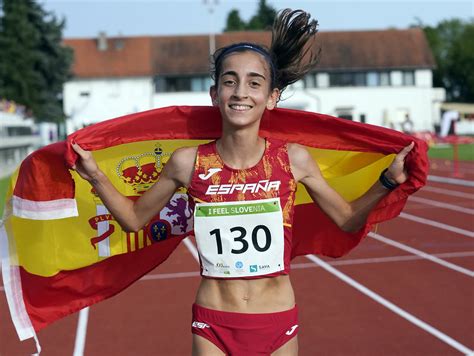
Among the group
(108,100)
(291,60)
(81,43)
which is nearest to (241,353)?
(291,60)

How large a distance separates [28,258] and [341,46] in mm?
47387

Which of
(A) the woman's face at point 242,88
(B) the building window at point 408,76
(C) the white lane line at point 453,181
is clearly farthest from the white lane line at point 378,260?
(B) the building window at point 408,76

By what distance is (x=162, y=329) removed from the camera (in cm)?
577

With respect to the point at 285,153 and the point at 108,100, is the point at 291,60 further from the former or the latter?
the point at 108,100

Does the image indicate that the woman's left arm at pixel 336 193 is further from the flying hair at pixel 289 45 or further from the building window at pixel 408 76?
the building window at pixel 408 76

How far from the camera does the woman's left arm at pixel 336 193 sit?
3033mm

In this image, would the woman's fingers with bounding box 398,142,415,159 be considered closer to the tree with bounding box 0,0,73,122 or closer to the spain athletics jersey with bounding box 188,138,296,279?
the spain athletics jersey with bounding box 188,138,296,279

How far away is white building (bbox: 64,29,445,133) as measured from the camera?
154ft

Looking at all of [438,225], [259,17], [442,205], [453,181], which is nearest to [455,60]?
[259,17]

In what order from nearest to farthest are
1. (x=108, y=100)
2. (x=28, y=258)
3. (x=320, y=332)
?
(x=28, y=258) < (x=320, y=332) < (x=108, y=100)

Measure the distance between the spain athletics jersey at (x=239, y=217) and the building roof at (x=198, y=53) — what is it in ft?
144

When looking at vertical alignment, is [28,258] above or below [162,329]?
above

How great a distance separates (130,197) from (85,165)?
2.28 feet

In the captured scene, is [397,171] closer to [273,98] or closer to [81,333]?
[273,98]
